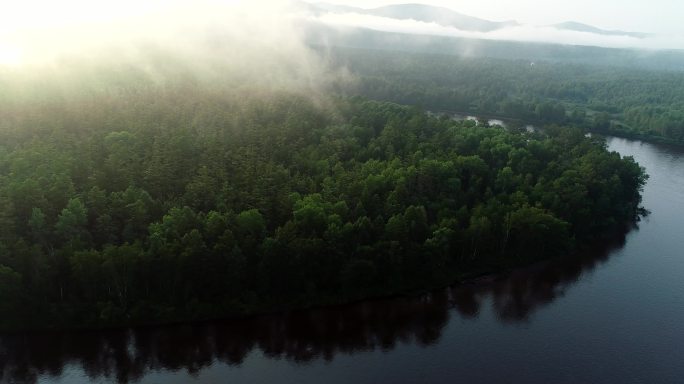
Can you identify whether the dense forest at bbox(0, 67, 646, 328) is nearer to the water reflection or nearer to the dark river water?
the water reflection

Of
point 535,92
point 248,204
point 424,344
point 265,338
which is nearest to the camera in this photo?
point 265,338

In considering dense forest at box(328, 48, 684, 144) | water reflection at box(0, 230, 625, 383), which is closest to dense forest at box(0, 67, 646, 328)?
water reflection at box(0, 230, 625, 383)

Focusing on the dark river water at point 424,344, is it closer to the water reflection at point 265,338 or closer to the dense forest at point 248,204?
the water reflection at point 265,338

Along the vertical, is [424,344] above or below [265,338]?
above

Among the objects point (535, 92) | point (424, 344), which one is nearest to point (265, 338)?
point (424, 344)

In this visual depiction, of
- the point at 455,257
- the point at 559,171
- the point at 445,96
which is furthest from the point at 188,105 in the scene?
the point at 445,96

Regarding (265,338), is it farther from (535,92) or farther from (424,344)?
(535,92)
